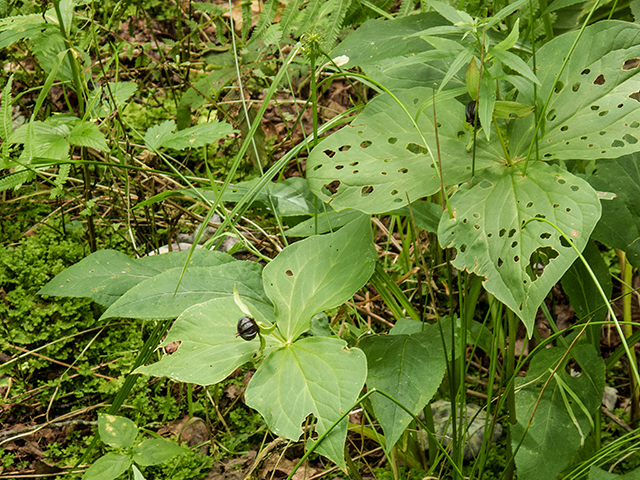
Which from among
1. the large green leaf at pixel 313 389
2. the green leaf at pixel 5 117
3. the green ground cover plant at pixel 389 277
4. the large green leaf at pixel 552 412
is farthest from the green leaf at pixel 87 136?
the large green leaf at pixel 552 412

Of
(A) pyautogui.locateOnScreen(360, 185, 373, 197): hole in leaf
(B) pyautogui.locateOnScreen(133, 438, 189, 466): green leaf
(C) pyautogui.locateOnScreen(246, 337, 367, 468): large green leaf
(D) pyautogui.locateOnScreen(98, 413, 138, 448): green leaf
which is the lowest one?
(B) pyautogui.locateOnScreen(133, 438, 189, 466): green leaf

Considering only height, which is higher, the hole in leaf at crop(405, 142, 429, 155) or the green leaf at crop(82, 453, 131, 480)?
the hole in leaf at crop(405, 142, 429, 155)

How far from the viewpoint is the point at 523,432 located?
1422 millimetres

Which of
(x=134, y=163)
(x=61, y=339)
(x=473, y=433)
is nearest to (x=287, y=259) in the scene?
(x=473, y=433)

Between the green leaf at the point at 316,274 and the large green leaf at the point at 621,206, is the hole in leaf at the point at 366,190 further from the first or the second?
the large green leaf at the point at 621,206

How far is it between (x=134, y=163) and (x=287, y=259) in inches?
57.6

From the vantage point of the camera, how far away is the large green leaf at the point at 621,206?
1.53m

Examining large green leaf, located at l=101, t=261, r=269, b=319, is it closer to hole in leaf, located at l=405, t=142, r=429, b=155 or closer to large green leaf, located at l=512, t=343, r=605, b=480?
hole in leaf, located at l=405, t=142, r=429, b=155

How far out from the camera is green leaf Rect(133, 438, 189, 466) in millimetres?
1484

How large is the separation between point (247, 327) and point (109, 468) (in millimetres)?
690

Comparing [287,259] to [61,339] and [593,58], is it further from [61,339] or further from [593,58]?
[61,339]

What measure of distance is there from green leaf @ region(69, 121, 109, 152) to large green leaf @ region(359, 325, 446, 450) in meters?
1.22

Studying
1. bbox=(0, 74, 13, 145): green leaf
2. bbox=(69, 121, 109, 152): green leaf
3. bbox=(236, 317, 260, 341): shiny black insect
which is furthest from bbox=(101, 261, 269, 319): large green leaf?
bbox=(0, 74, 13, 145): green leaf

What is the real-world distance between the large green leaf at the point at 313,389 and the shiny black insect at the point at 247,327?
90mm
